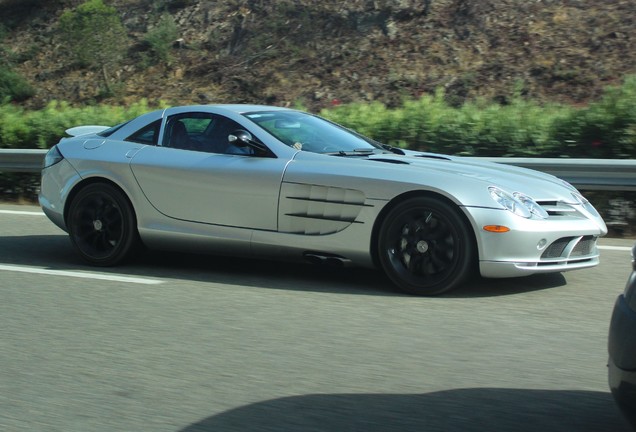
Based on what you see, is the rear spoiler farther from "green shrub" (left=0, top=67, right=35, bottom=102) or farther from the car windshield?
"green shrub" (left=0, top=67, right=35, bottom=102)

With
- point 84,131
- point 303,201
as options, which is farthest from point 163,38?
point 303,201

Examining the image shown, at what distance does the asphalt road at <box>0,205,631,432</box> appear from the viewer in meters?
4.03

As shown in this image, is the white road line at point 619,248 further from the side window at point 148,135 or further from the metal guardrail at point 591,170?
the side window at point 148,135

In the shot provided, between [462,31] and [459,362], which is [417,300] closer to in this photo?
[459,362]

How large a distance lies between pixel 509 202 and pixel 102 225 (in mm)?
3442

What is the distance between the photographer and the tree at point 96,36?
2689 centimetres

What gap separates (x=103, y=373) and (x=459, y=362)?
1.90 metres

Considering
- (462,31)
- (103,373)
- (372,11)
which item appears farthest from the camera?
(372,11)

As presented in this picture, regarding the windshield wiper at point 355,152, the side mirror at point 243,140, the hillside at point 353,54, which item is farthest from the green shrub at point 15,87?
the windshield wiper at point 355,152

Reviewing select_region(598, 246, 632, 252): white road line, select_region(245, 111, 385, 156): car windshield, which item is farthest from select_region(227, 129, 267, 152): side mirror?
select_region(598, 246, 632, 252): white road line

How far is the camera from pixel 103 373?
4.70 metres

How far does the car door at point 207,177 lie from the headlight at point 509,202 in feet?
5.27


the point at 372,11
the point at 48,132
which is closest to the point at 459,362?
the point at 48,132

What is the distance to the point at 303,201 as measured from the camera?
6594 millimetres
